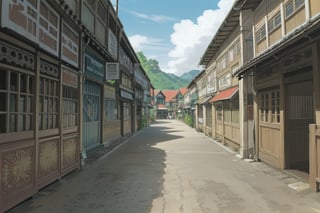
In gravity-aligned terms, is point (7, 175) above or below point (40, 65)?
below

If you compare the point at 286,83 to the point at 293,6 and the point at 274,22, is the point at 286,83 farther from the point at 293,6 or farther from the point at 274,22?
the point at 274,22

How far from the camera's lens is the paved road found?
5.19 meters

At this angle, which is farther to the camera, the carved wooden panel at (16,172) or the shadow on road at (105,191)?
the shadow on road at (105,191)

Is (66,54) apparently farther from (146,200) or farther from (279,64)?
(279,64)

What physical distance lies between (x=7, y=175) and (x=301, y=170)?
292 inches

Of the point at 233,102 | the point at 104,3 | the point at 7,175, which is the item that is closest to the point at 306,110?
the point at 233,102

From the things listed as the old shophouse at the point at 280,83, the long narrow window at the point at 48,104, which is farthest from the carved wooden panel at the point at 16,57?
the old shophouse at the point at 280,83

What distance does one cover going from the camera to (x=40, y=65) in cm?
612

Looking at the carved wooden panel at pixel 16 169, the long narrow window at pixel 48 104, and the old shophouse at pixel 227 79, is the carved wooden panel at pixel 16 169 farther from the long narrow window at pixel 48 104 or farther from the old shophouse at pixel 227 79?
the old shophouse at pixel 227 79

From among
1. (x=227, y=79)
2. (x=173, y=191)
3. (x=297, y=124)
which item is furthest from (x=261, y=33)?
(x=173, y=191)

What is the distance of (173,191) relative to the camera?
20.9ft

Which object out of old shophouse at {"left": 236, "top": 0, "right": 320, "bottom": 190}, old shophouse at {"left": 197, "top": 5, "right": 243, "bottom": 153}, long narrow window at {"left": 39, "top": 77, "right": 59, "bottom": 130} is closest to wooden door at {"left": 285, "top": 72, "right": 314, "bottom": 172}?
old shophouse at {"left": 236, "top": 0, "right": 320, "bottom": 190}

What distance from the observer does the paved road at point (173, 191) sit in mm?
5188

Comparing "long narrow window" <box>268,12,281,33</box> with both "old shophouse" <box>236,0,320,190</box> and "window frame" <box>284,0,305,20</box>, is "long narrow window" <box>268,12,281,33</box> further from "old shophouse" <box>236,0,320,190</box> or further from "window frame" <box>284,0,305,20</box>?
"window frame" <box>284,0,305,20</box>
